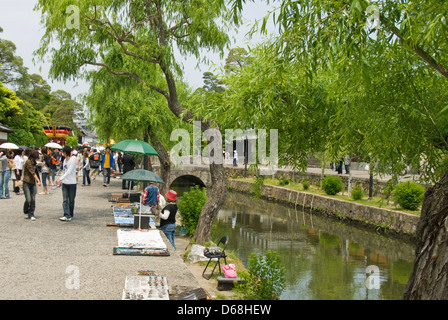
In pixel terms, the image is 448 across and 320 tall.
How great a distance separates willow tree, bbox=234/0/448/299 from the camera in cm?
393

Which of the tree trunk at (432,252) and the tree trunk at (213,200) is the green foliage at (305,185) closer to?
the tree trunk at (213,200)

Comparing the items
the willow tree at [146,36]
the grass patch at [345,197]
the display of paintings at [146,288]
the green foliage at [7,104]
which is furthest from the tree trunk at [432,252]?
the green foliage at [7,104]

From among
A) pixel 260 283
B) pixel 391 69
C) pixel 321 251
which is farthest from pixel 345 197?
pixel 391 69

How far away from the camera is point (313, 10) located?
13.8 feet

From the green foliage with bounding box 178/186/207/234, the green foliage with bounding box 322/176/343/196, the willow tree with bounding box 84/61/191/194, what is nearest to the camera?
the green foliage with bounding box 178/186/207/234

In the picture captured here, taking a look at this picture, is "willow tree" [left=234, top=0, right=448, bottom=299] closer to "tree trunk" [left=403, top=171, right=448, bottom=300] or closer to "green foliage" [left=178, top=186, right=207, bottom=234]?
"tree trunk" [left=403, top=171, right=448, bottom=300]

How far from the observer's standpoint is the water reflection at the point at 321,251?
12094 mm

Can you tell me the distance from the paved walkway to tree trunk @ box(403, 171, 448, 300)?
3.60 meters

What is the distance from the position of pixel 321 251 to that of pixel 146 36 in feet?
30.3

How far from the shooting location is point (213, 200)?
37.6 ft

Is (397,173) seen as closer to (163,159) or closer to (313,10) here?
(313,10)

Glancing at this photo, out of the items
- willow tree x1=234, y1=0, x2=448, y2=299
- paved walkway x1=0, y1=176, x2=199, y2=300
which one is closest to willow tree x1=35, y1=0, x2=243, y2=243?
paved walkway x1=0, y1=176, x2=199, y2=300

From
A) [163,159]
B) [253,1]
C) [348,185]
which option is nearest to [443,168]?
[253,1]

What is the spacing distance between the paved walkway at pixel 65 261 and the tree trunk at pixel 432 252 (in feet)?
11.8
